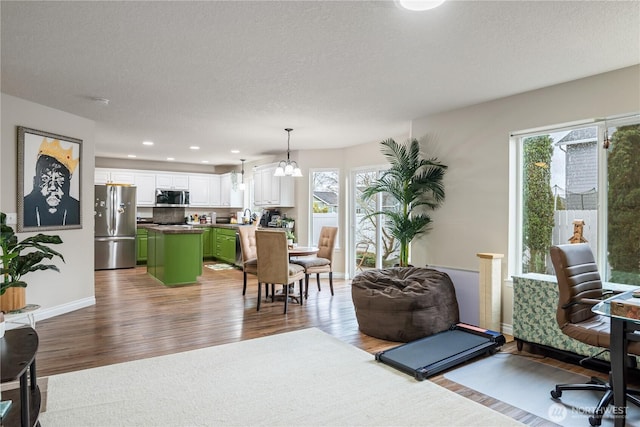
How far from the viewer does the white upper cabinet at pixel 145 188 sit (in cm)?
861

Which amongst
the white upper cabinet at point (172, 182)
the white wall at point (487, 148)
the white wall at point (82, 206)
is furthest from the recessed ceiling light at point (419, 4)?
the white upper cabinet at point (172, 182)

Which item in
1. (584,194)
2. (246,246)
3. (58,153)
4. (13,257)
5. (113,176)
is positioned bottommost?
(246,246)

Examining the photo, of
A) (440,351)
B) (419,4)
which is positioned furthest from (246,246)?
(419,4)

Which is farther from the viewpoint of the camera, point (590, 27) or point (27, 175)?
point (27, 175)

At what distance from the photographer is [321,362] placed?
306 centimetres

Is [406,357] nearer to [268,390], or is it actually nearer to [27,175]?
[268,390]

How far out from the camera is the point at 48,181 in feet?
14.0

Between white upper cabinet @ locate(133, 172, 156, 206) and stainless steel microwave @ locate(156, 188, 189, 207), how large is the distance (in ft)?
0.50

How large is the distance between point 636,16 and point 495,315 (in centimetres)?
273

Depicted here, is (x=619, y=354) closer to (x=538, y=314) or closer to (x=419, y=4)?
(x=538, y=314)

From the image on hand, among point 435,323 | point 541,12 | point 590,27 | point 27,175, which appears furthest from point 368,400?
point 27,175

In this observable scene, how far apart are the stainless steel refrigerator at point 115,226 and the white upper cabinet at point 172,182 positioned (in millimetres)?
1180

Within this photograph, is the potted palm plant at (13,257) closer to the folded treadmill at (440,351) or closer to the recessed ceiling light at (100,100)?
the recessed ceiling light at (100,100)

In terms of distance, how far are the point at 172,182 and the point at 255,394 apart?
24.7ft
